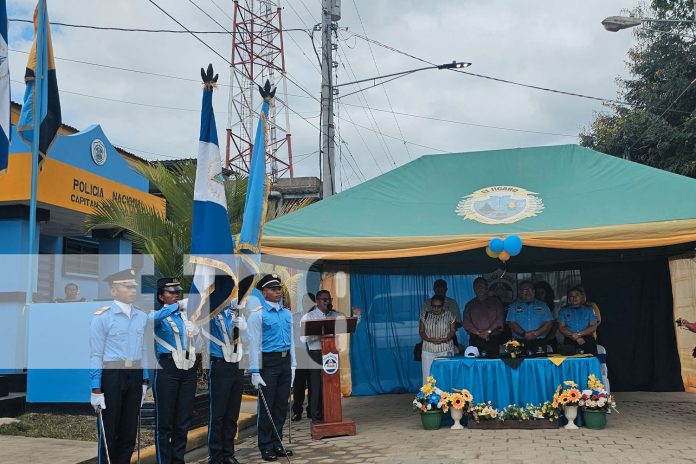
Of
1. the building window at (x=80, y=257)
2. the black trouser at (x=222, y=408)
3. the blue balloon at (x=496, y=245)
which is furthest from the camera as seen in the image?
the building window at (x=80, y=257)

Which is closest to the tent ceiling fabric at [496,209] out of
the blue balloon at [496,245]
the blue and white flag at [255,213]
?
the blue balloon at [496,245]

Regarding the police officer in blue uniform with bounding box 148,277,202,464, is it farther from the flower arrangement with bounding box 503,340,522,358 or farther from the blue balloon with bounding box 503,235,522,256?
the flower arrangement with bounding box 503,340,522,358

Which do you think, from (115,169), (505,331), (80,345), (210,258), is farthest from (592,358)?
(115,169)

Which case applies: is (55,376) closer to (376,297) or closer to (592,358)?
(376,297)

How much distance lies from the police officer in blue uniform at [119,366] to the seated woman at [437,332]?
4611 mm

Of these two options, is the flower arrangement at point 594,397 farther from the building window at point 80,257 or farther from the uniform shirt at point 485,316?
the building window at point 80,257

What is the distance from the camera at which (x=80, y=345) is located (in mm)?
8109

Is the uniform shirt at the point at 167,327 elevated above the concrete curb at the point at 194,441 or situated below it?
above

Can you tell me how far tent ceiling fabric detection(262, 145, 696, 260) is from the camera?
300 inches

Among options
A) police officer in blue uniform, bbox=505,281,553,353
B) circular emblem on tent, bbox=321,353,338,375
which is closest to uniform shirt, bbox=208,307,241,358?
circular emblem on tent, bbox=321,353,338,375

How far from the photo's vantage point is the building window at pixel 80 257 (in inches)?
581

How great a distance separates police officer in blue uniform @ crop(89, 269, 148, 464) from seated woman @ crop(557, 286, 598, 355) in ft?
18.7

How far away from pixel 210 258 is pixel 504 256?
3430 millimetres

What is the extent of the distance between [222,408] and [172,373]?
29.7 inches
